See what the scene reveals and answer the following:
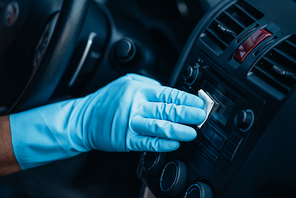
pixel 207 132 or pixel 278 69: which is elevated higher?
pixel 278 69

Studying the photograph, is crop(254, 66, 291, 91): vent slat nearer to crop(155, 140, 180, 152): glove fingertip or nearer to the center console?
the center console

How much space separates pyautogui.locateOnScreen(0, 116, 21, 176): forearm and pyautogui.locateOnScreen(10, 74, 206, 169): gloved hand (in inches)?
0.7

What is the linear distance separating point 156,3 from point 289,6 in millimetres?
569

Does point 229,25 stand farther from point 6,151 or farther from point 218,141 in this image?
point 6,151

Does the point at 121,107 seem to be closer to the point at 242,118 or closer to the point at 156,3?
the point at 242,118

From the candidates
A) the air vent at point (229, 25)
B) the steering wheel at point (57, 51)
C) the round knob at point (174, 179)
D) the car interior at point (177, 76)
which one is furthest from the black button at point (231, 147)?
the steering wheel at point (57, 51)

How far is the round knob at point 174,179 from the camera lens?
0.67 metres

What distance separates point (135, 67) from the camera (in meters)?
1.13

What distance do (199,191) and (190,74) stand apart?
12.2 inches

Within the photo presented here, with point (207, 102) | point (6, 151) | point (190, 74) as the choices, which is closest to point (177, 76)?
point (190, 74)

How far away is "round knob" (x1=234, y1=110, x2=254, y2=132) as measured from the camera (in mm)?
583

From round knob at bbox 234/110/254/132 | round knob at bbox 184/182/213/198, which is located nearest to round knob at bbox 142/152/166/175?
round knob at bbox 184/182/213/198

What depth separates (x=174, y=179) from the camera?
681mm

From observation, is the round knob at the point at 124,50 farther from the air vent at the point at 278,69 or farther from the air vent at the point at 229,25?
the air vent at the point at 278,69
